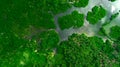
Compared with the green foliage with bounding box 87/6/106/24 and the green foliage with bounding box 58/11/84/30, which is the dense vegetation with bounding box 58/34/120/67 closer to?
the green foliage with bounding box 58/11/84/30

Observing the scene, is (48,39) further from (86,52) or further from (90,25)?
(90,25)

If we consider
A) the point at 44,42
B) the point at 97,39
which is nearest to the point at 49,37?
the point at 44,42

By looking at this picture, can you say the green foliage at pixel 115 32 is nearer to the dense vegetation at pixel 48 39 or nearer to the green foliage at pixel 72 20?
the dense vegetation at pixel 48 39

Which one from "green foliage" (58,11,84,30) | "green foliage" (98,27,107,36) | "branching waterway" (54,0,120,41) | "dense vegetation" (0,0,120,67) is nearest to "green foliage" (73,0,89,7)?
"dense vegetation" (0,0,120,67)

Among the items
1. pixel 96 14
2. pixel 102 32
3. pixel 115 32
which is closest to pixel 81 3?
pixel 96 14

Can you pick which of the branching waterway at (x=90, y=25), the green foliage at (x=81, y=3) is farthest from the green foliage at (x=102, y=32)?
the green foliage at (x=81, y=3)

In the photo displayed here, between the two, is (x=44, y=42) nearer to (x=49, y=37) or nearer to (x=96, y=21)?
(x=49, y=37)

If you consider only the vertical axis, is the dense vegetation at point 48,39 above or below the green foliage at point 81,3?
below
